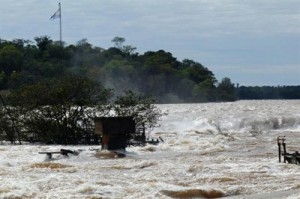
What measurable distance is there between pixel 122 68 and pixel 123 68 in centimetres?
66

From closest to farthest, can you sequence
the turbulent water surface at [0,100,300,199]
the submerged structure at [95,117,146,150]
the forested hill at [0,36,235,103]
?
the turbulent water surface at [0,100,300,199] → the submerged structure at [95,117,146,150] → the forested hill at [0,36,235,103]

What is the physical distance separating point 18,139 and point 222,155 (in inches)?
548

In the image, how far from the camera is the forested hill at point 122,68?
481ft

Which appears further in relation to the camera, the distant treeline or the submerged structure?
the distant treeline

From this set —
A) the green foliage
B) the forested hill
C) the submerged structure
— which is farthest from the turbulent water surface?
the forested hill

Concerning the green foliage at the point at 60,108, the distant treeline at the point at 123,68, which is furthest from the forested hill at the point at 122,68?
the green foliage at the point at 60,108

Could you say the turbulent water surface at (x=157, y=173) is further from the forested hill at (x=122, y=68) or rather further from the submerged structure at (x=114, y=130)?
the forested hill at (x=122, y=68)

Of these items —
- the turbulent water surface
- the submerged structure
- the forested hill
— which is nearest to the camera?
the turbulent water surface

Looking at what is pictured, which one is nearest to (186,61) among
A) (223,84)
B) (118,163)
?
(223,84)

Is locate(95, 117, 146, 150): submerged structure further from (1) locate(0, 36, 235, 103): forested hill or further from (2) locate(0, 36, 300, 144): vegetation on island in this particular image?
(1) locate(0, 36, 235, 103): forested hill

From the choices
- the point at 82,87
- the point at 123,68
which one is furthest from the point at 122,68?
the point at 82,87

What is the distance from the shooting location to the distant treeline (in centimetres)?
14662

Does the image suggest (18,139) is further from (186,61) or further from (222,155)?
(186,61)

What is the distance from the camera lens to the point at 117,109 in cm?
3981
